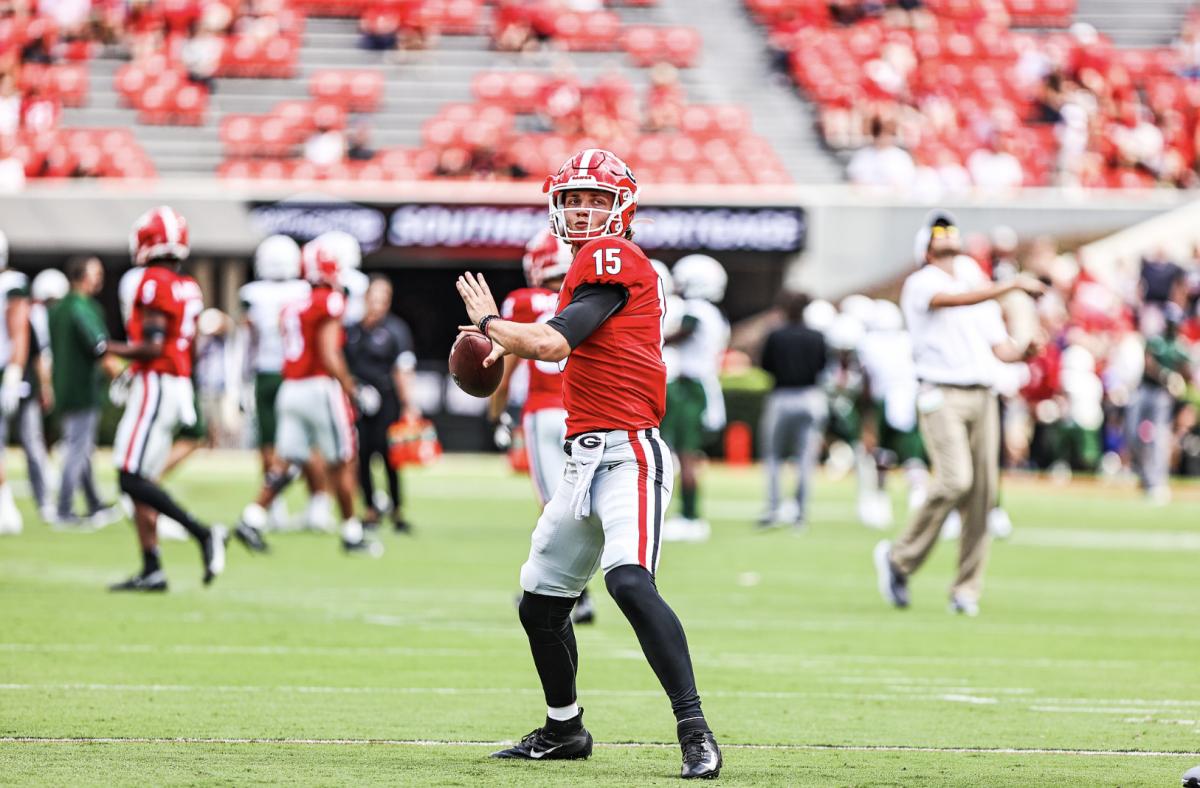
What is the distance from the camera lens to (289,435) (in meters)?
13.7

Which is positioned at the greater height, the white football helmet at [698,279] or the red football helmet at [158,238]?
the red football helmet at [158,238]

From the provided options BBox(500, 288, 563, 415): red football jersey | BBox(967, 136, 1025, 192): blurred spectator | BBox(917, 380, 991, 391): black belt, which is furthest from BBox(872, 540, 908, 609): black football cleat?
BBox(967, 136, 1025, 192): blurred spectator

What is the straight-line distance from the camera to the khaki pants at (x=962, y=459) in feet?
33.8

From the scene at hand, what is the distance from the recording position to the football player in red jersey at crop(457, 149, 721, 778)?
5.68 meters

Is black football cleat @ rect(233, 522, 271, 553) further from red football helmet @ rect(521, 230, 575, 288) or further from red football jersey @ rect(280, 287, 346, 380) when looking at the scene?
red football helmet @ rect(521, 230, 575, 288)

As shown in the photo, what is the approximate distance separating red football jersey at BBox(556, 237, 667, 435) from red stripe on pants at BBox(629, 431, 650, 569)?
0.21ft

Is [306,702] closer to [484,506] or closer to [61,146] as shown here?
[484,506]

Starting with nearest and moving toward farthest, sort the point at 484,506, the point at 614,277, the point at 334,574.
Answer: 1. the point at 614,277
2. the point at 334,574
3. the point at 484,506

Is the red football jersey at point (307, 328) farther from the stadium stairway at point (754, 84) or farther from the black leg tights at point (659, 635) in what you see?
the stadium stairway at point (754, 84)

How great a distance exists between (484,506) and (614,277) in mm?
13319

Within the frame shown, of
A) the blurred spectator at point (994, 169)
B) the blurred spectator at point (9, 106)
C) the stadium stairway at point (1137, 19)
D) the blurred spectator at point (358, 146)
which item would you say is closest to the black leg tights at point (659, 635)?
the blurred spectator at point (994, 169)

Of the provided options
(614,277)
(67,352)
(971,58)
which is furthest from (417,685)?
(971,58)

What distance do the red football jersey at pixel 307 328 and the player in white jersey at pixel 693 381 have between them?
11.3ft

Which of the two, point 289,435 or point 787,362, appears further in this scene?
point 787,362
